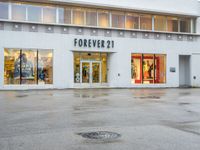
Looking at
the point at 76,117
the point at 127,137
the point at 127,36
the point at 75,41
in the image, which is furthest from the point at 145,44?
the point at 127,137

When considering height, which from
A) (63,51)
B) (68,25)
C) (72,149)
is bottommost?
(72,149)

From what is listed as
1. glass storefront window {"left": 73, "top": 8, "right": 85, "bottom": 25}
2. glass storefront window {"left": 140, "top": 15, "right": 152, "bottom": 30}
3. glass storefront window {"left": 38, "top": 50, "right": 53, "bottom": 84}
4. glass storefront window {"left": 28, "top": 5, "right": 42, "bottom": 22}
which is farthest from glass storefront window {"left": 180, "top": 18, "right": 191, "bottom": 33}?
glass storefront window {"left": 28, "top": 5, "right": 42, "bottom": 22}

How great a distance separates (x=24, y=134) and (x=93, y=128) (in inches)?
70.6

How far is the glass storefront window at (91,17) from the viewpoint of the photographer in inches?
1266

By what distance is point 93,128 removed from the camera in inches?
340

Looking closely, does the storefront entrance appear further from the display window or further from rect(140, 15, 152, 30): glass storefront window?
rect(140, 15, 152, 30): glass storefront window

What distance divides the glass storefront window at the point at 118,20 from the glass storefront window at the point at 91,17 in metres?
1.94

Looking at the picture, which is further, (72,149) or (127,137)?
(127,137)

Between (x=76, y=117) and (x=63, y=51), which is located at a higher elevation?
(x=63, y=51)

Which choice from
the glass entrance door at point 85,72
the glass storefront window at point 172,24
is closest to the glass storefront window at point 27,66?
the glass entrance door at point 85,72

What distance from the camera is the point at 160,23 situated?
35.6 metres

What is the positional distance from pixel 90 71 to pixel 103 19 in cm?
524

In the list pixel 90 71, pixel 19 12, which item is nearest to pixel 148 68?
pixel 90 71

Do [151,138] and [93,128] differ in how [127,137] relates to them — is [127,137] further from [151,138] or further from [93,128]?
[93,128]
